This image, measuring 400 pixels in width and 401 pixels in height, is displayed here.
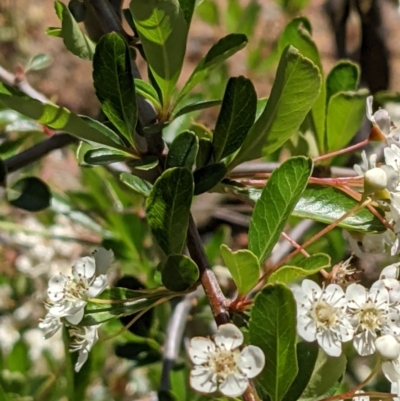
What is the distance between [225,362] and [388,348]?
148 mm

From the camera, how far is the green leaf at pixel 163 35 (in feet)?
2.05

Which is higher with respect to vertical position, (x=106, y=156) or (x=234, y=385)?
(x=106, y=156)

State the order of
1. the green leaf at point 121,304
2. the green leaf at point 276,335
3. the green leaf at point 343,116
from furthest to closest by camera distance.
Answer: the green leaf at point 343,116 < the green leaf at point 121,304 < the green leaf at point 276,335

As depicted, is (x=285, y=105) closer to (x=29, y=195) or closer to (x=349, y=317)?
(x=349, y=317)

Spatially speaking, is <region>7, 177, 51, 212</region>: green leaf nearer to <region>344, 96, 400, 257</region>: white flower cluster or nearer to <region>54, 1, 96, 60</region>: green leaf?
<region>54, 1, 96, 60</region>: green leaf

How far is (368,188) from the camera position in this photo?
0.65m

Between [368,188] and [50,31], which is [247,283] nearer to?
[368,188]

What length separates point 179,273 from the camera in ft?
1.99

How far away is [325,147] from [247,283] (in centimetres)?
47

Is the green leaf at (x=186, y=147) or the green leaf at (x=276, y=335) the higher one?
the green leaf at (x=186, y=147)

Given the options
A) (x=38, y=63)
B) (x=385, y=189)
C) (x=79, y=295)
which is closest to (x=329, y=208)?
(x=385, y=189)

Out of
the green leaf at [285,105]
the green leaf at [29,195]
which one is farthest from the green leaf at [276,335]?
the green leaf at [29,195]

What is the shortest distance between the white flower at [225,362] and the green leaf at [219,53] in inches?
10.6

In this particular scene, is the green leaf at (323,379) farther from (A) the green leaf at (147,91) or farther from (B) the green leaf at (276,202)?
(A) the green leaf at (147,91)
